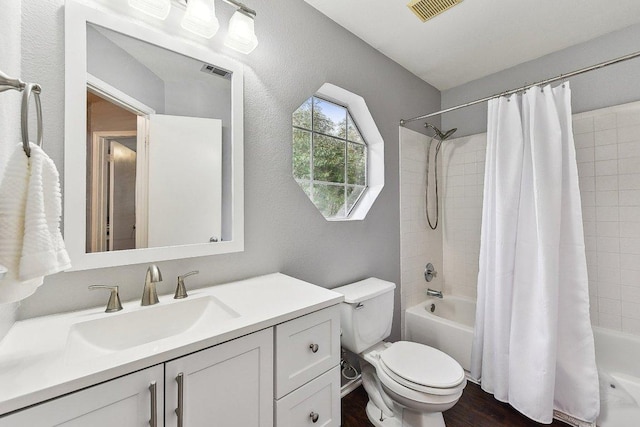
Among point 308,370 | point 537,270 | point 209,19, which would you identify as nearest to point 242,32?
point 209,19

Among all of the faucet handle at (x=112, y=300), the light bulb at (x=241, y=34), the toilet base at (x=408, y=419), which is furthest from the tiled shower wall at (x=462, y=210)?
the faucet handle at (x=112, y=300)

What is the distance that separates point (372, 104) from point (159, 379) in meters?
1.96

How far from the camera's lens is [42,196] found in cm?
59

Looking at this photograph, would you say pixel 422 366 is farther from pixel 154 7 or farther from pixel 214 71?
pixel 154 7

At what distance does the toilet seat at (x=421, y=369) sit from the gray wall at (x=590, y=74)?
199 cm

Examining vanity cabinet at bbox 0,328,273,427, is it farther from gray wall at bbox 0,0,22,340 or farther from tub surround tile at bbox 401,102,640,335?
tub surround tile at bbox 401,102,640,335

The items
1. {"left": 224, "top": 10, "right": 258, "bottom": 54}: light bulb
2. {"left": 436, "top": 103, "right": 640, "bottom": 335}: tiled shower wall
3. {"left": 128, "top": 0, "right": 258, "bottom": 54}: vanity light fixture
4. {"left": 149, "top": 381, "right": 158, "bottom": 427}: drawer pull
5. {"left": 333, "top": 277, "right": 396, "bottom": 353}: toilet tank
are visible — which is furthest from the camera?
{"left": 436, "top": 103, "right": 640, "bottom": 335}: tiled shower wall

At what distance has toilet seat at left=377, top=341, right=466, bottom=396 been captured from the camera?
1272 mm

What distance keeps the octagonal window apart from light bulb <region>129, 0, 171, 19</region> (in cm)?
84

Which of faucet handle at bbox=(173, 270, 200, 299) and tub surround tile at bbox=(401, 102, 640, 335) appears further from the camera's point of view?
tub surround tile at bbox=(401, 102, 640, 335)

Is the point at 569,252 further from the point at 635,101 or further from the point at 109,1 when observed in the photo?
the point at 109,1

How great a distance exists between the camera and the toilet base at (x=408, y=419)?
1.36 meters

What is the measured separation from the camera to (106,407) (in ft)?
2.00

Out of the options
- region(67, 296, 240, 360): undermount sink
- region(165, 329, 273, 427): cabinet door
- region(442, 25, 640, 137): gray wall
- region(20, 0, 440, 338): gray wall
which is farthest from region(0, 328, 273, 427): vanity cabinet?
region(442, 25, 640, 137): gray wall
